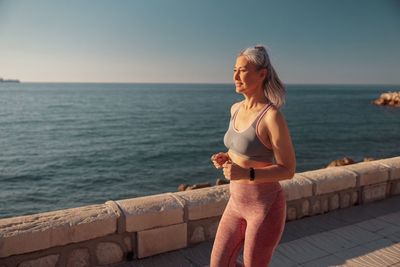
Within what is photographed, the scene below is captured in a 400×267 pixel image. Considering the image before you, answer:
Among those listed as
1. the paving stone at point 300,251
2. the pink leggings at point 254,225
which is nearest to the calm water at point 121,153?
the paving stone at point 300,251

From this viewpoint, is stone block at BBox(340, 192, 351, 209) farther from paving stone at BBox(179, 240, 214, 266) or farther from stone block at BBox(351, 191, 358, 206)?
paving stone at BBox(179, 240, 214, 266)

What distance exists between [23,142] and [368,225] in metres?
35.0

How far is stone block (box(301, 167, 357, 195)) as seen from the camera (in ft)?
17.3

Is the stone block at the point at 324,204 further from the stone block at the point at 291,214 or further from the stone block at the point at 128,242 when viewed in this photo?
the stone block at the point at 128,242

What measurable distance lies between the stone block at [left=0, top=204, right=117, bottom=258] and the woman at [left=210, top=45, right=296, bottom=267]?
175cm

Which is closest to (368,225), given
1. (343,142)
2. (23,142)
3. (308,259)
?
(308,259)

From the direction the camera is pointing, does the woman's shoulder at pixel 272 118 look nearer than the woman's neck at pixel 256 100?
Yes

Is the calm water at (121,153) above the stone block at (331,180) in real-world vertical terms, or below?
below

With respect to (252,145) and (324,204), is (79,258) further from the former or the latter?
(324,204)

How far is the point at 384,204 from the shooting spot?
596 cm

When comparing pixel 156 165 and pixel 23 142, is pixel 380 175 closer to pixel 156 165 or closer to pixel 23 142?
pixel 156 165

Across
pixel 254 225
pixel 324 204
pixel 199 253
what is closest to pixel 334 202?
pixel 324 204

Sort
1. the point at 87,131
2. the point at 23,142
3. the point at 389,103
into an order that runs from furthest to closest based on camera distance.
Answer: the point at 389,103 → the point at 87,131 → the point at 23,142

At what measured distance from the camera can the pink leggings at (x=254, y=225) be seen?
7.39 ft
